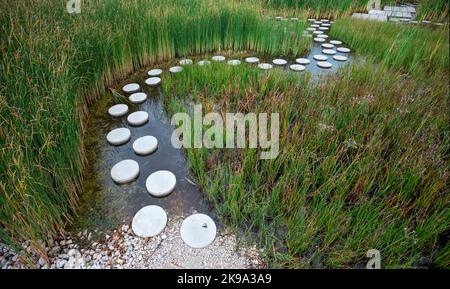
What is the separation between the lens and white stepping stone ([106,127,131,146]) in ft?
6.09

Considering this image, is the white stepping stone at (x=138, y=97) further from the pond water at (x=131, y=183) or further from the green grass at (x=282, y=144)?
the green grass at (x=282, y=144)

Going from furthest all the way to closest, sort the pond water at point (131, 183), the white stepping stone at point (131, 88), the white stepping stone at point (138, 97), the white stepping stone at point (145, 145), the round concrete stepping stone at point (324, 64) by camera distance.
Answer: the round concrete stepping stone at point (324, 64) < the white stepping stone at point (131, 88) < the white stepping stone at point (138, 97) < the white stepping stone at point (145, 145) < the pond water at point (131, 183)

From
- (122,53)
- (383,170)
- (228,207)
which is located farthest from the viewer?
(122,53)

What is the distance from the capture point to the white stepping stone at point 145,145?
70.2 inches

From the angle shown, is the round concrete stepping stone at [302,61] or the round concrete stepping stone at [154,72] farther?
the round concrete stepping stone at [302,61]

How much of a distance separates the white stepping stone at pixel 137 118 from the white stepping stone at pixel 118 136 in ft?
0.47

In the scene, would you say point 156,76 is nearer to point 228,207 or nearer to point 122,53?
point 122,53

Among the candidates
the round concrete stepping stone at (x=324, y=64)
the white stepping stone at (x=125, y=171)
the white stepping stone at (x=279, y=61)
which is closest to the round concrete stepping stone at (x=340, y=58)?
the round concrete stepping stone at (x=324, y=64)

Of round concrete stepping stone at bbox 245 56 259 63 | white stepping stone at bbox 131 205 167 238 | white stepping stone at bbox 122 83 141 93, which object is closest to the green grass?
white stepping stone at bbox 122 83 141 93

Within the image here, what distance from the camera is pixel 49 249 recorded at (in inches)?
46.1

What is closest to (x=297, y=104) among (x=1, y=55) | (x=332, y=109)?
(x=332, y=109)

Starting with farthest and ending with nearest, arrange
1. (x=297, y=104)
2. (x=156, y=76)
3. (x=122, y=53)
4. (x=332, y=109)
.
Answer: (x=156, y=76) < (x=122, y=53) < (x=297, y=104) < (x=332, y=109)

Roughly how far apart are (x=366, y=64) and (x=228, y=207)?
106 inches

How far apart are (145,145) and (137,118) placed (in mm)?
424
